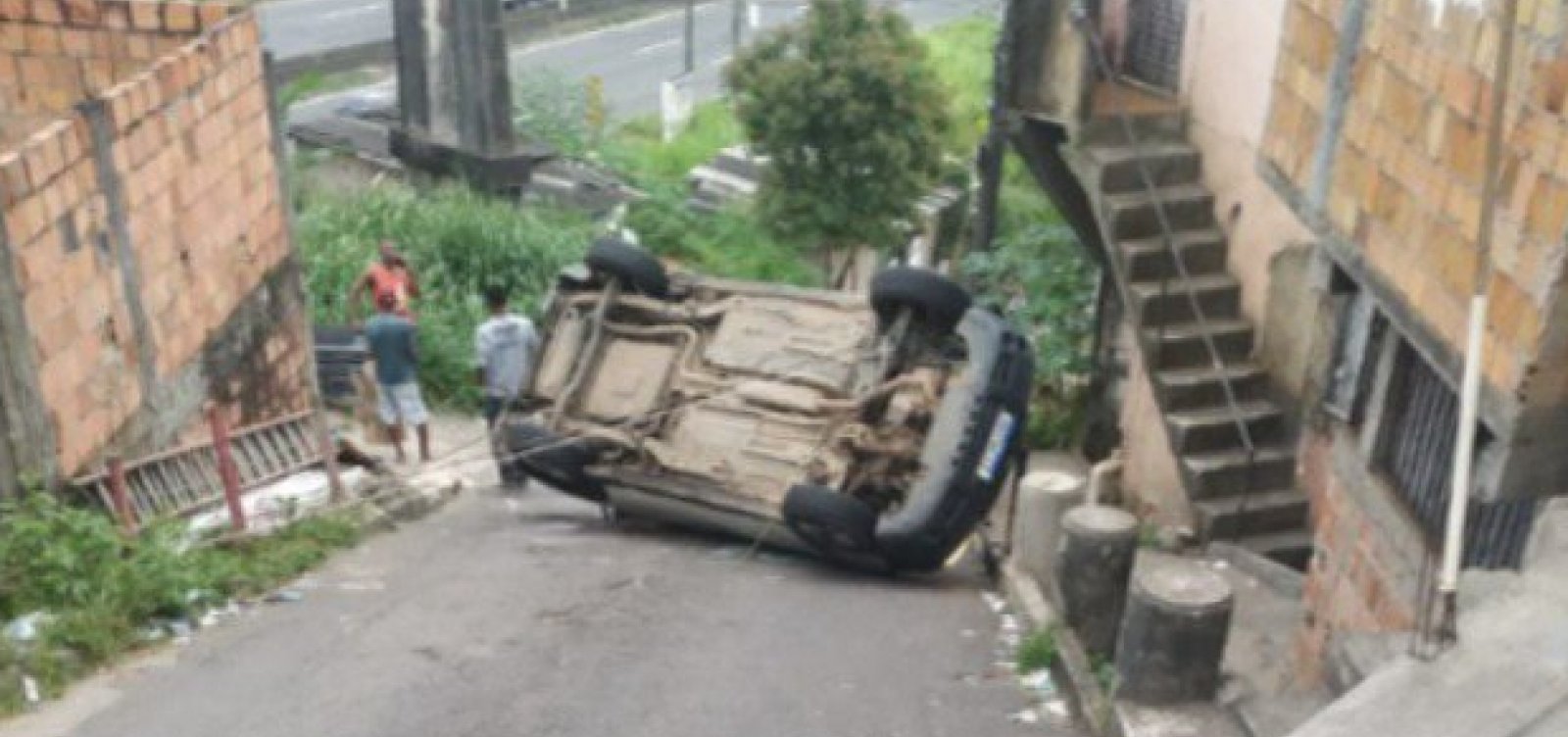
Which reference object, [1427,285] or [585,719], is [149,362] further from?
[1427,285]

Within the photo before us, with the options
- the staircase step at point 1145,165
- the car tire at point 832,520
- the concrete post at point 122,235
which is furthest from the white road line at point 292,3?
the car tire at point 832,520

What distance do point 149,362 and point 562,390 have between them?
2489mm

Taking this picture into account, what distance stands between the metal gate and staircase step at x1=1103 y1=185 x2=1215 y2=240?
1.07 metres

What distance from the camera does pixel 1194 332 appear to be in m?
10.2

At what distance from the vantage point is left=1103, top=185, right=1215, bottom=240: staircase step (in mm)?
10594

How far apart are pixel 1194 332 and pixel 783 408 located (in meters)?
2.93

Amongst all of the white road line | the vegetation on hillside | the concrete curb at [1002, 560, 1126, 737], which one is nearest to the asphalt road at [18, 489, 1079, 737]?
the concrete curb at [1002, 560, 1126, 737]

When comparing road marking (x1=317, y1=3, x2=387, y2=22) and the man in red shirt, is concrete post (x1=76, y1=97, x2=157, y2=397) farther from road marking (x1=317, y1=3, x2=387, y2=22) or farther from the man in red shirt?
road marking (x1=317, y1=3, x2=387, y2=22)

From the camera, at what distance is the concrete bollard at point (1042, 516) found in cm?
801

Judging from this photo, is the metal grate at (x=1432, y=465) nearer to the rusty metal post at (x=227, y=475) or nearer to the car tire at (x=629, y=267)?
the rusty metal post at (x=227, y=475)

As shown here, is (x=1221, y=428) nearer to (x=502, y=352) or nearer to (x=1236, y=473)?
(x=1236, y=473)

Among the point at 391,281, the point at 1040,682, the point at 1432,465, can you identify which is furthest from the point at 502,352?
the point at 1432,465

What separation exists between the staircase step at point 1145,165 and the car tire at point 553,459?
4.09 m

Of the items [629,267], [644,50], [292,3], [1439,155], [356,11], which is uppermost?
[1439,155]
